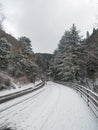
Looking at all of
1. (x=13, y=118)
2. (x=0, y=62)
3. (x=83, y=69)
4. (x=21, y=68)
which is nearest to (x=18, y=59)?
(x=21, y=68)

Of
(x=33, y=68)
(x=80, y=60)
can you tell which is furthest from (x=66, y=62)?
(x=33, y=68)

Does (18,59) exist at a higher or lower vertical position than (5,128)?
higher

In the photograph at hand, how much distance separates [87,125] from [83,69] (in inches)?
1461

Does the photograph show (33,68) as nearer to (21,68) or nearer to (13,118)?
(21,68)

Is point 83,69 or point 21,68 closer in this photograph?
point 21,68

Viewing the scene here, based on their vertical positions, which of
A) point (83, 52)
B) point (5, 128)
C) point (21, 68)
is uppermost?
point (83, 52)

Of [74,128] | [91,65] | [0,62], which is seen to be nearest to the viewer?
[74,128]

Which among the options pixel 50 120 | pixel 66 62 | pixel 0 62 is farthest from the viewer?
pixel 66 62

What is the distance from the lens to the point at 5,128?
25.9ft

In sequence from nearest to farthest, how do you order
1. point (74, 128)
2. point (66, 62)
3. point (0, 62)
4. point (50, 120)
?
point (74, 128) < point (50, 120) < point (0, 62) < point (66, 62)

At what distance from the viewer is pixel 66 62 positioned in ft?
151

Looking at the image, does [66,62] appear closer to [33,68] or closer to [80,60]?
[80,60]

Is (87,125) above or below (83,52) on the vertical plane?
below

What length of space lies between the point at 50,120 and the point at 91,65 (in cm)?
3512
